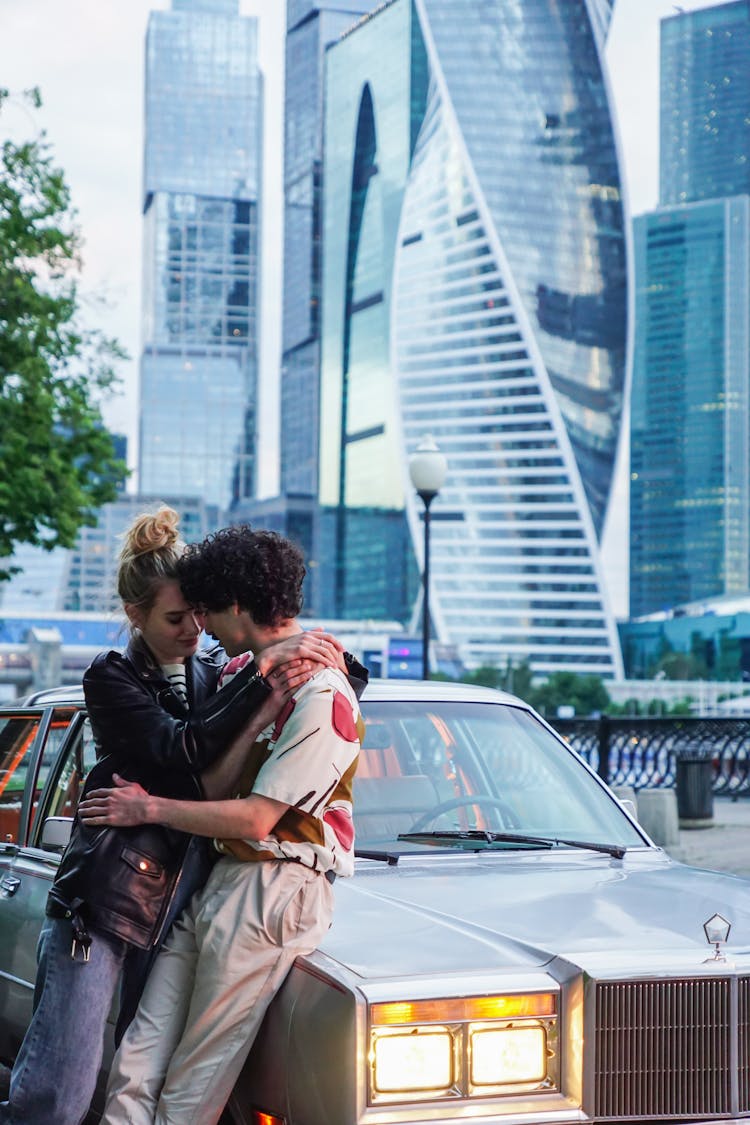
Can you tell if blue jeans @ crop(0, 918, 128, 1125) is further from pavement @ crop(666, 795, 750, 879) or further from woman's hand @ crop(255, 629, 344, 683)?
pavement @ crop(666, 795, 750, 879)

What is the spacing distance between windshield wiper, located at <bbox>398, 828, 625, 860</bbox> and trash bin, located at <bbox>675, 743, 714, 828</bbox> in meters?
14.1

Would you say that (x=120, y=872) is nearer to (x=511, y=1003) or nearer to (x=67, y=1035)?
(x=67, y=1035)

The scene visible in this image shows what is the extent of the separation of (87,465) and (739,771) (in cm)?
1179

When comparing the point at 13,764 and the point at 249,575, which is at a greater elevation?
the point at 249,575

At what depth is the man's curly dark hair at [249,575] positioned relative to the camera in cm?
327

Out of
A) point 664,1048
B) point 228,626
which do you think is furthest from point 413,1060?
point 228,626

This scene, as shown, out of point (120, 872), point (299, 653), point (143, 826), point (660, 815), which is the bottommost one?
point (660, 815)

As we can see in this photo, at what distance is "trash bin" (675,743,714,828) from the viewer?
1805 centimetres

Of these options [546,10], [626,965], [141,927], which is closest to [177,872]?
[141,927]

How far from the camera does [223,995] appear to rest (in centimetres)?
314

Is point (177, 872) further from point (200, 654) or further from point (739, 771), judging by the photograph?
point (739, 771)

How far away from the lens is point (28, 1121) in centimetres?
343

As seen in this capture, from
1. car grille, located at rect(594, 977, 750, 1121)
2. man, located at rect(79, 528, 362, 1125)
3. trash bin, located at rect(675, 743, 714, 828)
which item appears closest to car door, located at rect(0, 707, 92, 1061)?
man, located at rect(79, 528, 362, 1125)

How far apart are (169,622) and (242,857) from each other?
0.67 metres
